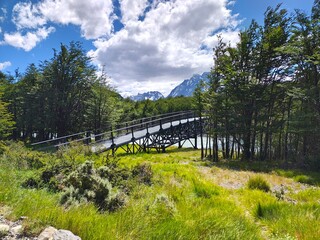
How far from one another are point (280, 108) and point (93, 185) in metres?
17.5

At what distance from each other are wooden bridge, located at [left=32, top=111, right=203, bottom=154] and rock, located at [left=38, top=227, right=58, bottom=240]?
467 inches

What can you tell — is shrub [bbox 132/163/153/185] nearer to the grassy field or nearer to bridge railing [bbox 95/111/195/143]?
the grassy field

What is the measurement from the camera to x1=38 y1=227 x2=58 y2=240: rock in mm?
2041

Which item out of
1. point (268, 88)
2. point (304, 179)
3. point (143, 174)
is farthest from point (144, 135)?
point (143, 174)

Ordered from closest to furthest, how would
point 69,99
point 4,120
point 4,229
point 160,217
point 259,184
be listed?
1. point 4,229
2. point 160,217
3. point 259,184
4. point 4,120
5. point 69,99

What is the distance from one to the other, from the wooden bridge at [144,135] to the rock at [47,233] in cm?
1187

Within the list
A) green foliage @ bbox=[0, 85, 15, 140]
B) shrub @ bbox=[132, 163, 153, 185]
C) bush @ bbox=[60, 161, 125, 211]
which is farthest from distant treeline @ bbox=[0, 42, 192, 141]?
bush @ bbox=[60, 161, 125, 211]

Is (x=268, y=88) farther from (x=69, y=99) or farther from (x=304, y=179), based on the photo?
(x=69, y=99)

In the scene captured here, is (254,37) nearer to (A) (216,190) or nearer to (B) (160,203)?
(A) (216,190)

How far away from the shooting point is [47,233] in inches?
83.5

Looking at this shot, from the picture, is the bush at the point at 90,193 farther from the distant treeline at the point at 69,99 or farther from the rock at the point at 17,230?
the distant treeline at the point at 69,99

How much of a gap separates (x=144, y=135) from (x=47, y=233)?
18.8 meters

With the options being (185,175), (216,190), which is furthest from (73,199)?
(185,175)

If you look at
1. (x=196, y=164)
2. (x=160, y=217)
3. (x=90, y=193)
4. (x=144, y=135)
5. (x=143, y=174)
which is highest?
(x=90, y=193)
